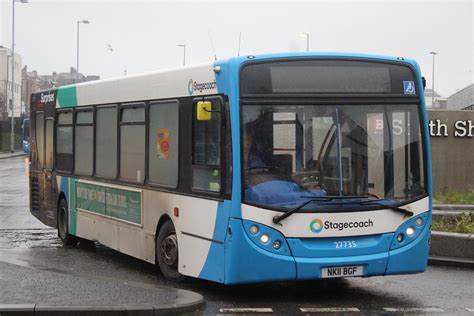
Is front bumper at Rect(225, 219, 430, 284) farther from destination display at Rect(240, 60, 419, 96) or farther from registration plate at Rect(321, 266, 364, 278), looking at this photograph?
destination display at Rect(240, 60, 419, 96)

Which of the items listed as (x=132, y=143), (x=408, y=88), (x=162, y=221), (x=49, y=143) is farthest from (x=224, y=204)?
(x=49, y=143)

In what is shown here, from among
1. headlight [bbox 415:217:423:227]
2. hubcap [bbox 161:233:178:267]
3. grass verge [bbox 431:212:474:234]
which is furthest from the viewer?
grass verge [bbox 431:212:474:234]

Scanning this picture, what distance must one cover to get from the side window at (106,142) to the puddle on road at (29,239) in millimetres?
2704

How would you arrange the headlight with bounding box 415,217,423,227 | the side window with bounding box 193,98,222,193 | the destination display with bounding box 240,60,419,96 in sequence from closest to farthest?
the destination display with bounding box 240,60,419,96 → the side window with bounding box 193,98,222,193 → the headlight with bounding box 415,217,423,227

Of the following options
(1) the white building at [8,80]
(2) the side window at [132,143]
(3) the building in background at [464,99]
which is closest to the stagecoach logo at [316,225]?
(2) the side window at [132,143]

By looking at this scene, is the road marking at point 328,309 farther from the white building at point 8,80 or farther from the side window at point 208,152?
the white building at point 8,80

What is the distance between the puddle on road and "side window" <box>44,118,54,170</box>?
54.3 inches

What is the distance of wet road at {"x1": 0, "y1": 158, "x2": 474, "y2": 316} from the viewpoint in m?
8.36

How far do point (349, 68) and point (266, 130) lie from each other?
1.22m

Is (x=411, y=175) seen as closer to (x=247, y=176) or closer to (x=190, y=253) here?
(x=247, y=176)

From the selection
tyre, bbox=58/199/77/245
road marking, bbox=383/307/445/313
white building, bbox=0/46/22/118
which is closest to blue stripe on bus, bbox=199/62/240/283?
road marking, bbox=383/307/445/313

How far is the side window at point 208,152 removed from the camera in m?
8.55

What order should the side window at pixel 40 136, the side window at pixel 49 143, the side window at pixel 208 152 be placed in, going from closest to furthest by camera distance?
the side window at pixel 208 152 → the side window at pixel 49 143 → the side window at pixel 40 136

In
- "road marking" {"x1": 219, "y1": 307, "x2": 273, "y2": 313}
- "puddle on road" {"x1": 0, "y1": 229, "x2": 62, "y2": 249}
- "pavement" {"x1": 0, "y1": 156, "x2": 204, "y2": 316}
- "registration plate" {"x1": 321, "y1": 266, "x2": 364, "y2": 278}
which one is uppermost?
"registration plate" {"x1": 321, "y1": 266, "x2": 364, "y2": 278}
